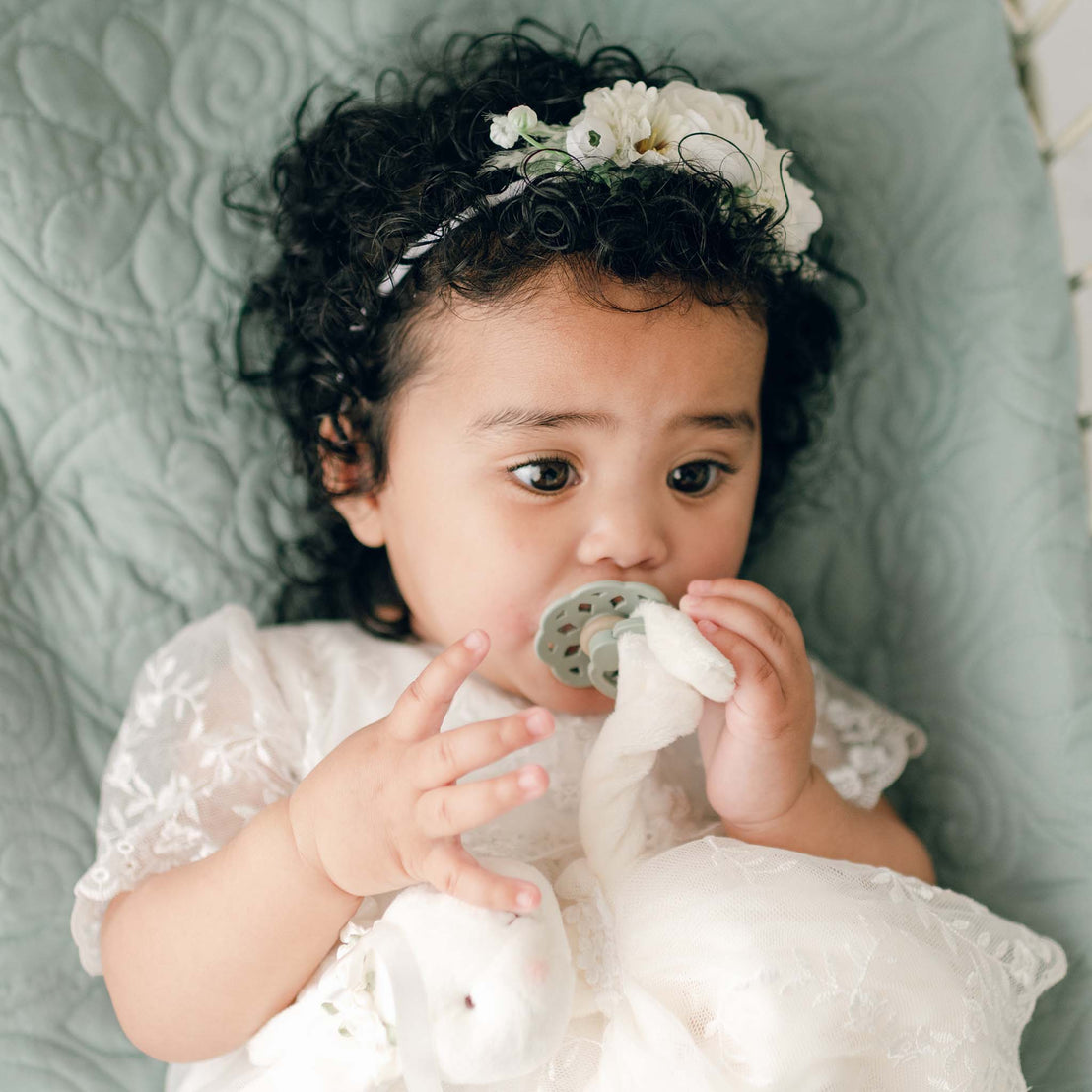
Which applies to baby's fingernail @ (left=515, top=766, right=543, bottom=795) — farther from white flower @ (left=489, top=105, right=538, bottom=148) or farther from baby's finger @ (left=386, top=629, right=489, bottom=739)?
white flower @ (left=489, top=105, right=538, bottom=148)

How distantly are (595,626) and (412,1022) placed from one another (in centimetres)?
33

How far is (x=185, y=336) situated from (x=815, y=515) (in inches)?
28.4

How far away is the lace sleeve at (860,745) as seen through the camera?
1.03 metres

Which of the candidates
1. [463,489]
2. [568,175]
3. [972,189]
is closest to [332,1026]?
[463,489]

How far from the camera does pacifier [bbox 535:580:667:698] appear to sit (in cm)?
85

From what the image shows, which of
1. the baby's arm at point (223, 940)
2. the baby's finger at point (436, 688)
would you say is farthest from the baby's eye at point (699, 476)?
the baby's arm at point (223, 940)

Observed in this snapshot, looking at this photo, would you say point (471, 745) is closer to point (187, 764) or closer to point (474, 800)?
point (474, 800)

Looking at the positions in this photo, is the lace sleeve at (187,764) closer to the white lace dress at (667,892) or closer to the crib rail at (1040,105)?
the white lace dress at (667,892)

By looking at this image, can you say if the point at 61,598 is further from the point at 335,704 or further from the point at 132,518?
the point at 335,704

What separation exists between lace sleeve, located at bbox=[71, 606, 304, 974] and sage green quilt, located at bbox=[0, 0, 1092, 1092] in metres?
0.12

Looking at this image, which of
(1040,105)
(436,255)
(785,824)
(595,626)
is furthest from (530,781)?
(1040,105)

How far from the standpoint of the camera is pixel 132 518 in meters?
1.08

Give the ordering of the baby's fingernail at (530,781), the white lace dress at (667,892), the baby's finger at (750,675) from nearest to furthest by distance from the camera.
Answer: the baby's fingernail at (530,781), the white lace dress at (667,892), the baby's finger at (750,675)

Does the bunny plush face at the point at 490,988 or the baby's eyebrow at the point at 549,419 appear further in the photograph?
the baby's eyebrow at the point at 549,419
